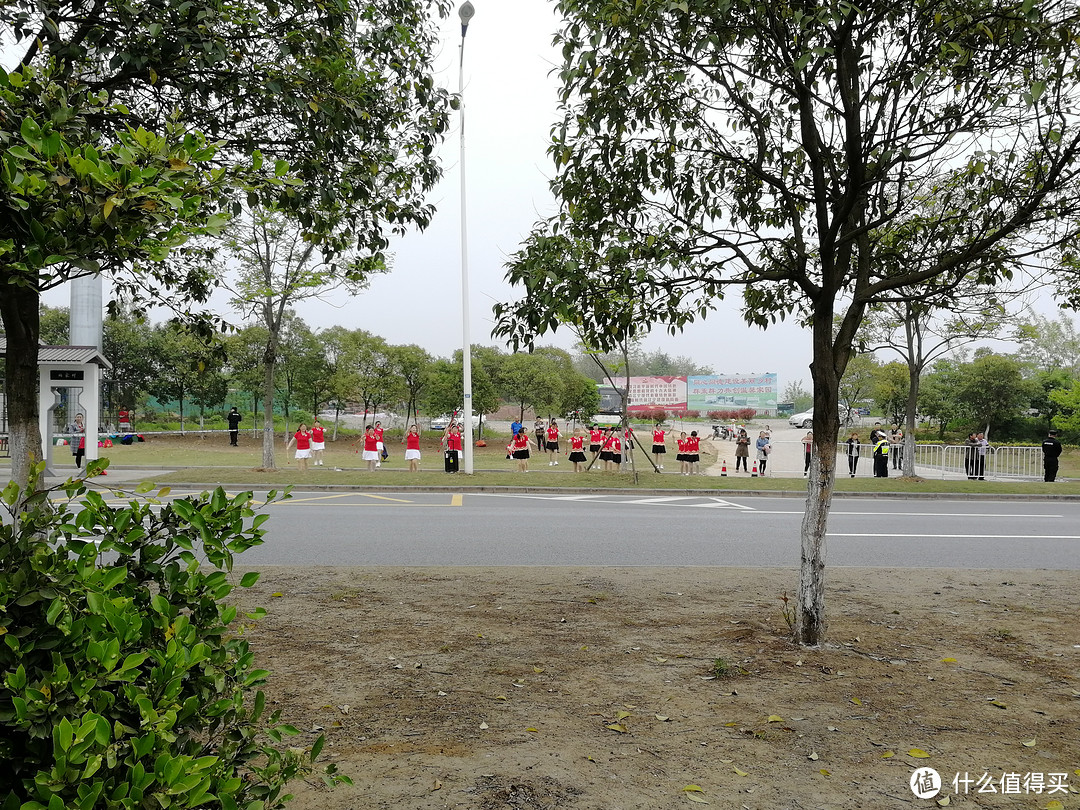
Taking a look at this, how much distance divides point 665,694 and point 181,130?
3.78m

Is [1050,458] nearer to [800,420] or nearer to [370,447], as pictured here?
[370,447]

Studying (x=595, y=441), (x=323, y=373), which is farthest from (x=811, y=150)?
(x=323, y=373)

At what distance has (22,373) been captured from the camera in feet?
17.3

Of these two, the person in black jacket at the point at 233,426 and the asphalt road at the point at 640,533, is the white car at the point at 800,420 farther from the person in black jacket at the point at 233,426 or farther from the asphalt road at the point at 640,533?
the asphalt road at the point at 640,533

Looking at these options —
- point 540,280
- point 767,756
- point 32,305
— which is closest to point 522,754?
point 767,756

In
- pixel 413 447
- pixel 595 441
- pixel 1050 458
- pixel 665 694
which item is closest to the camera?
pixel 665 694

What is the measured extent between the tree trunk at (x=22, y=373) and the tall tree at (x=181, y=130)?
0.04 feet

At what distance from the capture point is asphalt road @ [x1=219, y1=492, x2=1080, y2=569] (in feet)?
30.0

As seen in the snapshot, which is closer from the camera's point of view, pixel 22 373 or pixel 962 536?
pixel 22 373

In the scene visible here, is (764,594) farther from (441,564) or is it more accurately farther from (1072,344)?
(1072,344)

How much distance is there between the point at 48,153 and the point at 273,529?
983 cm

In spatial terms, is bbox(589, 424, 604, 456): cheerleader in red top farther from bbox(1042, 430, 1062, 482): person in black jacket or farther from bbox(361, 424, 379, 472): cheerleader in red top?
bbox(1042, 430, 1062, 482): person in black jacket

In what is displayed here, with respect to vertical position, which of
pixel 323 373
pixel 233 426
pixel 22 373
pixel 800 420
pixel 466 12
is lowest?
pixel 233 426

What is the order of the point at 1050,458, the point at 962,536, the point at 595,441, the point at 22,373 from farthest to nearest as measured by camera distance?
the point at 595,441
the point at 1050,458
the point at 962,536
the point at 22,373
